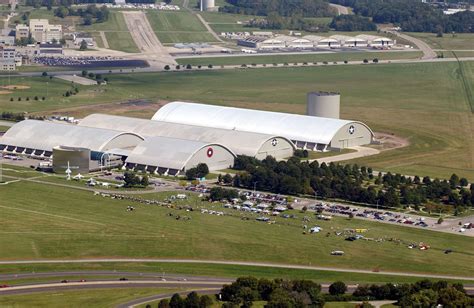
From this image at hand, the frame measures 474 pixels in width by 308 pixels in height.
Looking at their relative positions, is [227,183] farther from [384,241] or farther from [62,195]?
[384,241]

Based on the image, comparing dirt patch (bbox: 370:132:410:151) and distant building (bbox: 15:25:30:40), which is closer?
dirt patch (bbox: 370:132:410:151)

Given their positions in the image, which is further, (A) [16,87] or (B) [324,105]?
(A) [16,87]

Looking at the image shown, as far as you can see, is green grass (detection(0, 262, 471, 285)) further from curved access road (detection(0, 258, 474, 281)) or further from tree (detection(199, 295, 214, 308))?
tree (detection(199, 295, 214, 308))

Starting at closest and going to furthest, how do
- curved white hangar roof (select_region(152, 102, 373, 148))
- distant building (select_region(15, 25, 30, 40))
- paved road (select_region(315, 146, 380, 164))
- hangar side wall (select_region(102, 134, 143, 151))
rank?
hangar side wall (select_region(102, 134, 143, 151)), paved road (select_region(315, 146, 380, 164)), curved white hangar roof (select_region(152, 102, 373, 148)), distant building (select_region(15, 25, 30, 40))

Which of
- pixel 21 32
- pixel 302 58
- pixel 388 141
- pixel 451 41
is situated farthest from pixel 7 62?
pixel 451 41

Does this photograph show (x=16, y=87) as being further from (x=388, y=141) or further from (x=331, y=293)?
(x=331, y=293)

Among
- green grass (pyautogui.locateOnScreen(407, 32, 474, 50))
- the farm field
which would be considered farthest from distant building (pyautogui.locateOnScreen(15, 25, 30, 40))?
green grass (pyautogui.locateOnScreen(407, 32, 474, 50))

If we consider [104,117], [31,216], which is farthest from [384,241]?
[104,117]

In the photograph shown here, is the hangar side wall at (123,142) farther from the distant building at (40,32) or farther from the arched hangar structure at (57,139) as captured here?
the distant building at (40,32)
